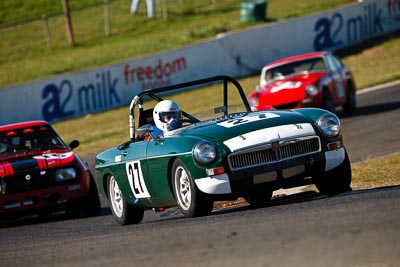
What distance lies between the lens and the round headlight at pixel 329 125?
10367 mm

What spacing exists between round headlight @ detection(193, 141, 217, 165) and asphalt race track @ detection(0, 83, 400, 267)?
0.52 m

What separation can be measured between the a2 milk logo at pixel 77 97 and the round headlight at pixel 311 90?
10745 mm

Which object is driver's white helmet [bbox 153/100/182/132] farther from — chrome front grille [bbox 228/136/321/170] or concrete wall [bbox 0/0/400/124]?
concrete wall [bbox 0/0/400/124]

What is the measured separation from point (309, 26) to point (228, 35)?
2.85m

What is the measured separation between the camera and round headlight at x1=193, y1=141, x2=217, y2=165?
9859 mm

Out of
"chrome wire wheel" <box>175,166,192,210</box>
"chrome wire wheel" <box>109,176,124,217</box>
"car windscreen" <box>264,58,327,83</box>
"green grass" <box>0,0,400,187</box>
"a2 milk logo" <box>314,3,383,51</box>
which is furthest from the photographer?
"a2 milk logo" <box>314,3,383,51</box>

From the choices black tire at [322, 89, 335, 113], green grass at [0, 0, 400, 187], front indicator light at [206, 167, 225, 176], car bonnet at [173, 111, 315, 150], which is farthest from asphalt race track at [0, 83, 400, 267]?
green grass at [0, 0, 400, 187]

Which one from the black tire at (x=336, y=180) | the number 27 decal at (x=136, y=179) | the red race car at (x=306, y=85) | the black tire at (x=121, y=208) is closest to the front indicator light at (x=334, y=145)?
the black tire at (x=336, y=180)

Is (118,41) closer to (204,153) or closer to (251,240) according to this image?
(204,153)

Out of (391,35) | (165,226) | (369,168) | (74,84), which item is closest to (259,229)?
(165,226)

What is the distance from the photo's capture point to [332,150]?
10.3m

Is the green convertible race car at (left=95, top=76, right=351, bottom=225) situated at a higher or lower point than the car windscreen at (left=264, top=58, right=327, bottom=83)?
higher

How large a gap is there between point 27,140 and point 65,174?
116 centimetres

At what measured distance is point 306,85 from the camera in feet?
70.4
